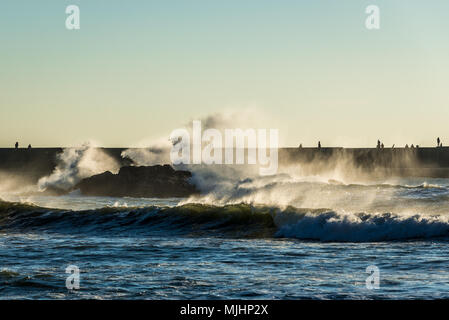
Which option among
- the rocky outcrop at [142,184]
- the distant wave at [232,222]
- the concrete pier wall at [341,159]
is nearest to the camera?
the distant wave at [232,222]

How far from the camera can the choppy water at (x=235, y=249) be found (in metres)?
11.1

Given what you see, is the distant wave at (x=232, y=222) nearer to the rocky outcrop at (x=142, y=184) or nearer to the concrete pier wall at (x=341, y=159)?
the rocky outcrop at (x=142, y=184)

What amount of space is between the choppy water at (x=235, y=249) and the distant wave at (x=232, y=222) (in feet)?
0.12

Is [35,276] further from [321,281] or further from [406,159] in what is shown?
[406,159]

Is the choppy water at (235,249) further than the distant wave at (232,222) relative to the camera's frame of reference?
No

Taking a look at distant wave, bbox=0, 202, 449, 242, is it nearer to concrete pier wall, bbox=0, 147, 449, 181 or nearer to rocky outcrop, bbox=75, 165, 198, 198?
rocky outcrop, bbox=75, 165, 198, 198

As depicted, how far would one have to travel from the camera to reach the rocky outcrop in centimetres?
4272

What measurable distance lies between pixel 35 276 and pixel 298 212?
10865mm

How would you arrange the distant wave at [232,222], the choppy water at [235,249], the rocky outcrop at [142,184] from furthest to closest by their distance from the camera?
the rocky outcrop at [142,184] → the distant wave at [232,222] → the choppy water at [235,249]

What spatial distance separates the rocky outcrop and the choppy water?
13.6 metres

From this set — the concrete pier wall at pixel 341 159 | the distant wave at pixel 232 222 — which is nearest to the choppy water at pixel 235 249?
the distant wave at pixel 232 222

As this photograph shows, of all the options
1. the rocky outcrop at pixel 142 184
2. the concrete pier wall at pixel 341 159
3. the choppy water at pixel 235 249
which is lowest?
the choppy water at pixel 235 249

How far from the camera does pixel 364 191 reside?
106 ft

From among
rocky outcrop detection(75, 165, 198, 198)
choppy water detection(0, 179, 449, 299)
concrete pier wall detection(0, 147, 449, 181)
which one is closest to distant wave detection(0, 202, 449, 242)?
choppy water detection(0, 179, 449, 299)
